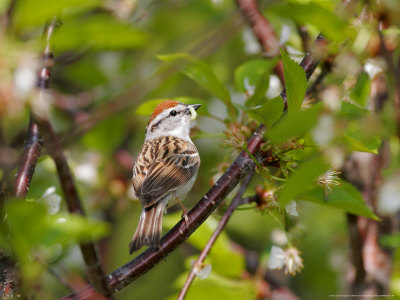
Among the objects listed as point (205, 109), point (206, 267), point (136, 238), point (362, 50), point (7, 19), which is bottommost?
point (206, 267)

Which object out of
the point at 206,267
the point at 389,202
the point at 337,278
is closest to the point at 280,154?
the point at 389,202

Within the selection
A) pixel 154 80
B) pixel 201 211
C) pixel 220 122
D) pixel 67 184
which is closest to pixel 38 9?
pixel 154 80

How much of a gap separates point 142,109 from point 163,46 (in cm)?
227

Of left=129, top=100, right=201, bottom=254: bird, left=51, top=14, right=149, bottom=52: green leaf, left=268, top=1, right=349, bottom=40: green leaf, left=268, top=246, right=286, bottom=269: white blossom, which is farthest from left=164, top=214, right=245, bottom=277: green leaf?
left=51, top=14, right=149, bottom=52: green leaf

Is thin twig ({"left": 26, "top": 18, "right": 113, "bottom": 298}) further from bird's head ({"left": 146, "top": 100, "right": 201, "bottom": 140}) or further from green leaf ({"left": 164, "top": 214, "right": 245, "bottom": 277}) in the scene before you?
bird's head ({"left": 146, "top": 100, "right": 201, "bottom": 140})

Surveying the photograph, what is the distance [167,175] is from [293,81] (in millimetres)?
1481

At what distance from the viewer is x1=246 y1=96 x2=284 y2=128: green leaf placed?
2.07 m

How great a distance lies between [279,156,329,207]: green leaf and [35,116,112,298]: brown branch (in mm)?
632

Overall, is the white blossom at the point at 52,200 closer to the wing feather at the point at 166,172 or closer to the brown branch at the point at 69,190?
the wing feather at the point at 166,172

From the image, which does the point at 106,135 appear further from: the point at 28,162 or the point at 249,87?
the point at 28,162

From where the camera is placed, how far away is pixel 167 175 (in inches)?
133

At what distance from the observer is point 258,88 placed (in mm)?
2793

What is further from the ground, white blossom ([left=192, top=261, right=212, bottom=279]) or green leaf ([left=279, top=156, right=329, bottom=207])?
green leaf ([left=279, top=156, right=329, bottom=207])

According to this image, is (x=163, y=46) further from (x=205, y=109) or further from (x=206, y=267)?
(x=206, y=267)
